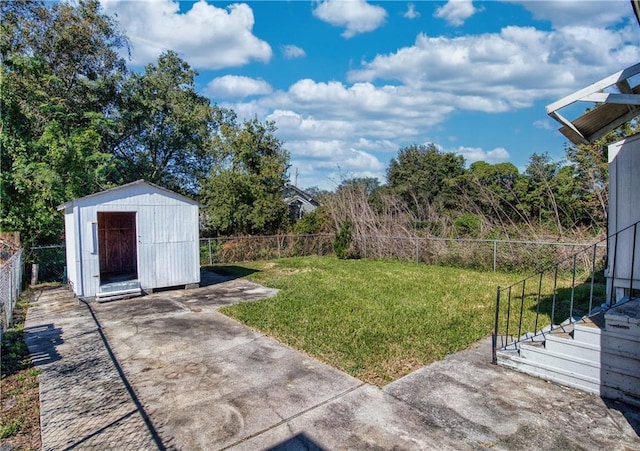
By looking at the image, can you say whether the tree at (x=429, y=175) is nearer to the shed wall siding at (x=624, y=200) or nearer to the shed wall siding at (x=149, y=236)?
the shed wall siding at (x=149, y=236)

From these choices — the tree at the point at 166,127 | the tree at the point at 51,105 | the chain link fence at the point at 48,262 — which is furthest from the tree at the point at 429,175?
the chain link fence at the point at 48,262

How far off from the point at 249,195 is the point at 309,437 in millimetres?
13204

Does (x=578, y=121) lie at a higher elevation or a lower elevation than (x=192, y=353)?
higher

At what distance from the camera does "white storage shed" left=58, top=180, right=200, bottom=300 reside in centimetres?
755

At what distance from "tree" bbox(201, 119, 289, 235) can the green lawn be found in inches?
183

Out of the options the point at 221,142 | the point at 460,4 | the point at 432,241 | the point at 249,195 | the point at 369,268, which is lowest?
the point at 369,268

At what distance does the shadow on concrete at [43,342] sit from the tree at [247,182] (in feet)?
31.1

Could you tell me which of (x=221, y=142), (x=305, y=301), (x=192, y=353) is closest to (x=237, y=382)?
(x=192, y=353)

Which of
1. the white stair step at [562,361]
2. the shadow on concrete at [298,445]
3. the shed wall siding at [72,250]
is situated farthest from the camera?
the shed wall siding at [72,250]

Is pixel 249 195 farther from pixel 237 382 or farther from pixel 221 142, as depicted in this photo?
pixel 237 382

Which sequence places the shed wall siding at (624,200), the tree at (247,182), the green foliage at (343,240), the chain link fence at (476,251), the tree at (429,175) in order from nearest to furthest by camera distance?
the shed wall siding at (624,200) → the chain link fence at (476,251) → the green foliage at (343,240) → the tree at (247,182) → the tree at (429,175)

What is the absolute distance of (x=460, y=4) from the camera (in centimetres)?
842

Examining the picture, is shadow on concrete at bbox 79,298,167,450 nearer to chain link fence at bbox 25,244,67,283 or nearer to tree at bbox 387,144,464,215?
chain link fence at bbox 25,244,67,283

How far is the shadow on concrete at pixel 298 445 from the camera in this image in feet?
9.38
